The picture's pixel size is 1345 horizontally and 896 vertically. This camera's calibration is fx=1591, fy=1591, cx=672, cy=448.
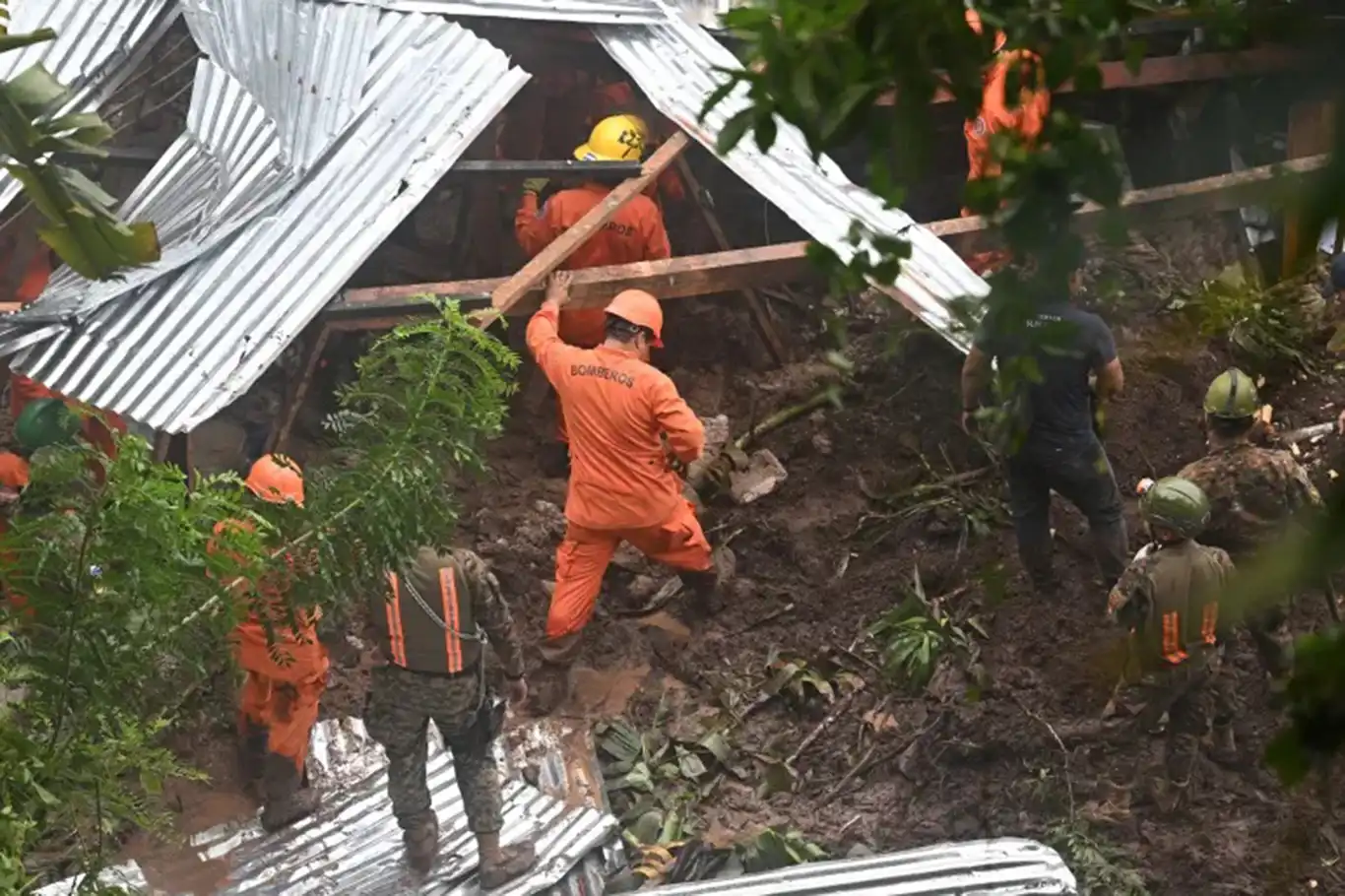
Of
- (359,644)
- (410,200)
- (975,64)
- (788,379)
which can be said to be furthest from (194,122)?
(975,64)

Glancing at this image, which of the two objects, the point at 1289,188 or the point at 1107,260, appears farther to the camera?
the point at 1107,260

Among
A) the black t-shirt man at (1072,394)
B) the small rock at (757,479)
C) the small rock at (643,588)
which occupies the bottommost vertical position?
the small rock at (643,588)

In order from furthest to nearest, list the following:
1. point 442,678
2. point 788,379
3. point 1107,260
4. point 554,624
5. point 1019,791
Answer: point 788,379 → point 554,624 → point 1019,791 → point 442,678 → point 1107,260

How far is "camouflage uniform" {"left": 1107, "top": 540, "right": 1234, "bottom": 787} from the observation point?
19.6 ft

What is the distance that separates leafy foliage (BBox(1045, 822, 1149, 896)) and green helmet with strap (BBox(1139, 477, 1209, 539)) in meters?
1.32

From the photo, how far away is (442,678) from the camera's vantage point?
20.0 feet

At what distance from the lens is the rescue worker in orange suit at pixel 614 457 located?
700 cm

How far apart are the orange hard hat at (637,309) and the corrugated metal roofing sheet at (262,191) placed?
1056 mm

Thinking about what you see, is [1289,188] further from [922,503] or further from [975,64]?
[922,503]

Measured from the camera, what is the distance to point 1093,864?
6352 mm

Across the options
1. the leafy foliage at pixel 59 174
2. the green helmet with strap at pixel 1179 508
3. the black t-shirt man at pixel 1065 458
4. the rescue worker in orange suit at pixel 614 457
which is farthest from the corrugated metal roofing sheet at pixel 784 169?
the leafy foliage at pixel 59 174

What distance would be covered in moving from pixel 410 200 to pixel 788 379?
9.32 feet

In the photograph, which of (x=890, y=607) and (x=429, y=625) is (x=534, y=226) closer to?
(x=890, y=607)

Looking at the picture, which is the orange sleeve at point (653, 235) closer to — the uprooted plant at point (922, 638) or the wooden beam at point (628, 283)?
the wooden beam at point (628, 283)
